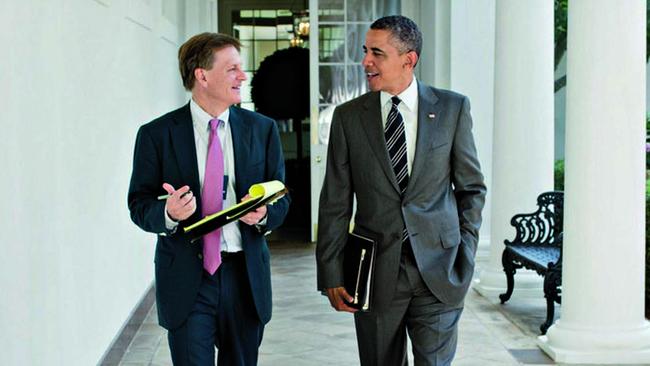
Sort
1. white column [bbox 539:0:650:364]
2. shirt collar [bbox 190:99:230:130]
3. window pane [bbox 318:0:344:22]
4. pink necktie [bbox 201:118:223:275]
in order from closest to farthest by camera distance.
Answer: pink necktie [bbox 201:118:223:275] < shirt collar [bbox 190:99:230:130] < white column [bbox 539:0:650:364] < window pane [bbox 318:0:344:22]

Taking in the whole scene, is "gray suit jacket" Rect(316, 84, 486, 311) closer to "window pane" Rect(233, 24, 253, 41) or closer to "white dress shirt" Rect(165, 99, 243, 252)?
"white dress shirt" Rect(165, 99, 243, 252)

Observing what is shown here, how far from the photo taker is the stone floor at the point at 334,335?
653cm

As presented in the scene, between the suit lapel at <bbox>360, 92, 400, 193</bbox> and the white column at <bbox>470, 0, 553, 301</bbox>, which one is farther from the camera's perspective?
the white column at <bbox>470, 0, 553, 301</bbox>

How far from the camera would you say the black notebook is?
378 centimetres

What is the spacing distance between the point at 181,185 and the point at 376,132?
2.29 feet

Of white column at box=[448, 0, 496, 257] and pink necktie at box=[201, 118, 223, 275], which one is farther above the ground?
white column at box=[448, 0, 496, 257]

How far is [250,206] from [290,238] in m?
10.1

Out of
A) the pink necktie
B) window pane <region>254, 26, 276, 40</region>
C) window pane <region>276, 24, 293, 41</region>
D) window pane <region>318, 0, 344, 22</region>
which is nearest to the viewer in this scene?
the pink necktie

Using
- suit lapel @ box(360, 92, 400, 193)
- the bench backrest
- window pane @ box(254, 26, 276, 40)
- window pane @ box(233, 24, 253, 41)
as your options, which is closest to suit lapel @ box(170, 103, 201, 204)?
suit lapel @ box(360, 92, 400, 193)

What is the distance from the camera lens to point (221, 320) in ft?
12.1

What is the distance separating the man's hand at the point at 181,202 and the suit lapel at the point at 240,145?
0.28 metres

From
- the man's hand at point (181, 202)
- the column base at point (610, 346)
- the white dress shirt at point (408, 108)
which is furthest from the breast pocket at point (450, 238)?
the column base at point (610, 346)

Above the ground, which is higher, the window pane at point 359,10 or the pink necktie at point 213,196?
the window pane at point 359,10

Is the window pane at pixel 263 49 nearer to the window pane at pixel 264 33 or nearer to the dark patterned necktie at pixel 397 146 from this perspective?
the window pane at pixel 264 33
